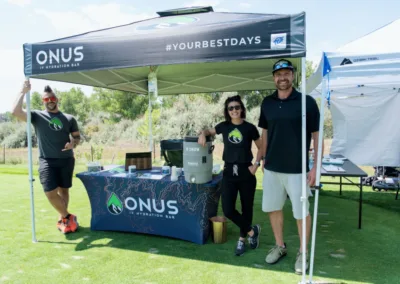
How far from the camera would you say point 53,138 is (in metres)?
3.33

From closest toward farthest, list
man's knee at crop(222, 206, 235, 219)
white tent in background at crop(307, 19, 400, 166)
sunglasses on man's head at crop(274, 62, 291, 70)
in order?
sunglasses on man's head at crop(274, 62, 291, 70) → man's knee at crop(222, 206, 235, 219) → white tent in background at crop(307, 19, 400, 166)

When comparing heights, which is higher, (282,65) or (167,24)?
(167,24)

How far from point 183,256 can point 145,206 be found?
0.67 metres

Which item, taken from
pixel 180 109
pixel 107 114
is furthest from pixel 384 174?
pixel 107 114

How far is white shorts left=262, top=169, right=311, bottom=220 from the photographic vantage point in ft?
8.09

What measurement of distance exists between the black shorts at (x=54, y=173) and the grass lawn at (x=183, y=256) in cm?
57

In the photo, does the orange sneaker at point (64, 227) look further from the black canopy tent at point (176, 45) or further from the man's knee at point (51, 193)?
the black canopy tent at point (176, 45)

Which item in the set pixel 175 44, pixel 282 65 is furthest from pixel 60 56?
pixel 282 65

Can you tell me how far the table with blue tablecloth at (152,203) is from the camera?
3.06 m

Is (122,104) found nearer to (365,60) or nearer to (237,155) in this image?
(237,155)

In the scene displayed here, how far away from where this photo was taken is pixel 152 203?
10.5ft

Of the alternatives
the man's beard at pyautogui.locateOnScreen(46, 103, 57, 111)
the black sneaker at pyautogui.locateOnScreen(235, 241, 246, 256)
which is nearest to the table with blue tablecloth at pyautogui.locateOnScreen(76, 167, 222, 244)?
the black sneaker at pyautogui.locateOnScreen(235, 241, 246, 256)

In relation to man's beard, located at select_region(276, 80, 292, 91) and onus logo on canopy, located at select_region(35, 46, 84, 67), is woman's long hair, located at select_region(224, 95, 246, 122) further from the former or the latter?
onus logo on canopy, located at select_region(35, 46, 84, 67)

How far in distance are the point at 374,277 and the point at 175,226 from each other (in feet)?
5.84
